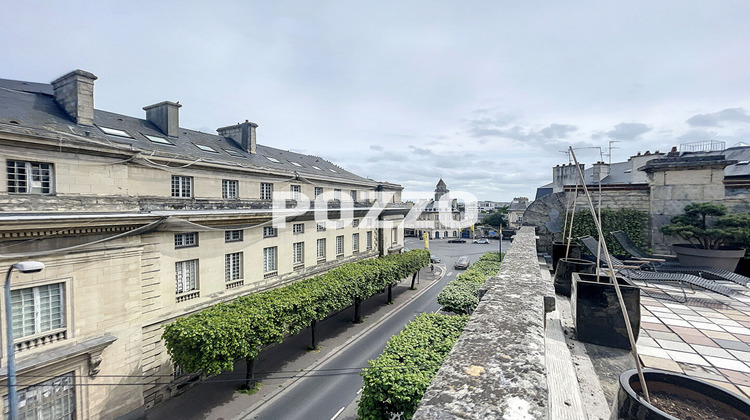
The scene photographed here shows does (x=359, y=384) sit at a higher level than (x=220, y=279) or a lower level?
lower

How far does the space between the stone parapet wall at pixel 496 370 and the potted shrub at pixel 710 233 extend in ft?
36.0

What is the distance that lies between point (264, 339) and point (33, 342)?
7.91m

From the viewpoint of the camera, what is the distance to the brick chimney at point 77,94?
1503 cm

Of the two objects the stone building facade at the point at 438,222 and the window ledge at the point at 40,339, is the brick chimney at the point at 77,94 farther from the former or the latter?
the stone building facade at the point at 438,222

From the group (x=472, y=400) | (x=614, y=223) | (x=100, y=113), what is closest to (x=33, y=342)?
(x=100, y=113)

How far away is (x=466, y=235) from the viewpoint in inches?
3312

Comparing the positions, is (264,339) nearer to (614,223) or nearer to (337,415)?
(337,415)

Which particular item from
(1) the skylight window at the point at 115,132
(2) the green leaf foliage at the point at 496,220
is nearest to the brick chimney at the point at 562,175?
(1) the skylight window at the point at 115,132

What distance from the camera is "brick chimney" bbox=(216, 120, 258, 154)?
82.8ft

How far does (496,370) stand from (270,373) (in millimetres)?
18396

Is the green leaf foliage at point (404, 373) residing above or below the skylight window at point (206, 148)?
below

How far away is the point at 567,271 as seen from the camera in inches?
290

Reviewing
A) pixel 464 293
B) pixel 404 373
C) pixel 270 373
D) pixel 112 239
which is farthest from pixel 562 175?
pixel 112 239

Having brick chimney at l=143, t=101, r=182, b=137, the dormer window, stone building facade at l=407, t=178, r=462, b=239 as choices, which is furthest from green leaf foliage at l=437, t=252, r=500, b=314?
stone building facade at l=407, t=178, r=462, b=239
